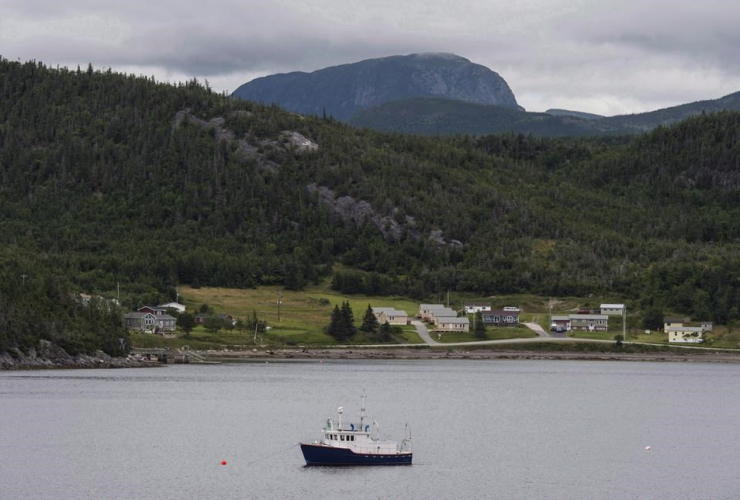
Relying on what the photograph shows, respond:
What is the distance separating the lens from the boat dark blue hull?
282 feet

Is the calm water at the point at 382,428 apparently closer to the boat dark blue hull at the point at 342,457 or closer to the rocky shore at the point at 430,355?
the boat dark blue hull at the point at 342,457

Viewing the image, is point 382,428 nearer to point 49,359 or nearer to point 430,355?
point 49,359

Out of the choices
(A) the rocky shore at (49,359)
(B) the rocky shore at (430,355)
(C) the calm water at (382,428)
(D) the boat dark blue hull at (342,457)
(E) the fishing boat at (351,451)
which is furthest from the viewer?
(B) the rocky shore at (430,355)

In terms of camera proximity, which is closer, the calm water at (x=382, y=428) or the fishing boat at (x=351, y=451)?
the calm water at (x=382, y=428)

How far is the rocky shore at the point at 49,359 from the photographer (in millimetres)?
161500

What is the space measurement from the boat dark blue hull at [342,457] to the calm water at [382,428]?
0.88 meters

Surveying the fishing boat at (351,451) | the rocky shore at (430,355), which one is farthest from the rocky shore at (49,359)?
the fishing boat at (351,451)

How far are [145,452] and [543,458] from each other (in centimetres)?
2864

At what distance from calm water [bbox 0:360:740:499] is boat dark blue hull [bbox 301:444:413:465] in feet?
2.89

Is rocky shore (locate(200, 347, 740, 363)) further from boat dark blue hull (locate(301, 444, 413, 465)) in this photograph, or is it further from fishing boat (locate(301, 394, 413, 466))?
boat dark blue hull (locate(301, 444, 413, 465))

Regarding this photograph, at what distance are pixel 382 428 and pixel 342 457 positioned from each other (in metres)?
18.8

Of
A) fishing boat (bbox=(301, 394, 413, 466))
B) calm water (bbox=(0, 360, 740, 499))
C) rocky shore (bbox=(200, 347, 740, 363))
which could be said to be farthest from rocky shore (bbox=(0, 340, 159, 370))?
fishing boat (bbox=(301, 394, 413, 466))

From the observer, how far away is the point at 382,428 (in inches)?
4129

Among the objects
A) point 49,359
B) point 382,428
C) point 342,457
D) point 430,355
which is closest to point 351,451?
point 342,457
